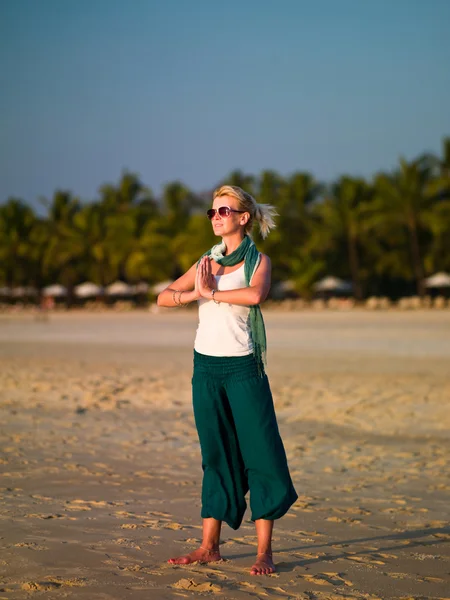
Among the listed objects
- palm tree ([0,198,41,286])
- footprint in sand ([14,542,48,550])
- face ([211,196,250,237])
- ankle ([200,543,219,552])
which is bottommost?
footprint in sand ([14,542,48,550])

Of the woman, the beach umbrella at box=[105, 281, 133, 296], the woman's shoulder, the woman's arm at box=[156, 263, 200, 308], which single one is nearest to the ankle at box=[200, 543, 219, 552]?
the woman

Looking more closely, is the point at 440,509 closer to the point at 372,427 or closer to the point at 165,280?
the point at 372,427

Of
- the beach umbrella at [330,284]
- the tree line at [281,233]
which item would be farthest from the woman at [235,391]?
the beach umbrella at [330,284]

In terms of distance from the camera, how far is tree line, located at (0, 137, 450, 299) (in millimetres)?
55438

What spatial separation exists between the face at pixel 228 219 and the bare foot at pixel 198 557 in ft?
4.60

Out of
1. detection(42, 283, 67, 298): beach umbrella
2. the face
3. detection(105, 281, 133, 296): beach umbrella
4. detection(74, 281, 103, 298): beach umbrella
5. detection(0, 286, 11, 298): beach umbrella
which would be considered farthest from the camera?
detection(0, 286, 11, 298): beach umbrella

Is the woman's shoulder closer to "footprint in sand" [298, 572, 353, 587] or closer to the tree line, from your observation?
"footprint in sand" [298, 572, 353, 587]

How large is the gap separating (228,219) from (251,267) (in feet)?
0.83

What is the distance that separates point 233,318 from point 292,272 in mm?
58434

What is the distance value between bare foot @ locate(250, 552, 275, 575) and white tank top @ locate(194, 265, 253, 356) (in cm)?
87

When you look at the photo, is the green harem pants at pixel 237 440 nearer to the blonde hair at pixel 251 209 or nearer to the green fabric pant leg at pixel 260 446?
the green fabric pant leg at pixel 260 446

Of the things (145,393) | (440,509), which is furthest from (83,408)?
(440,509)

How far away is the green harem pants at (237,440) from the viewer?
399 centimetres

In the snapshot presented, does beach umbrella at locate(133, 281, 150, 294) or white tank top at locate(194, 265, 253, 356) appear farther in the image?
beach umbrella at locate(133, 281, 150, 294)
